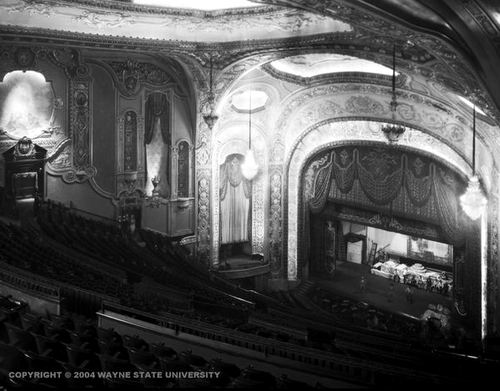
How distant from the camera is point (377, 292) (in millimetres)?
16922

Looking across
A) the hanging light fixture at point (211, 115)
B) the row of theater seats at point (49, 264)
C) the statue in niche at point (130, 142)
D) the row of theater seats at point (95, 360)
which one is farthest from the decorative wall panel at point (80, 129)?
the row of theater seats at point (95, 360)

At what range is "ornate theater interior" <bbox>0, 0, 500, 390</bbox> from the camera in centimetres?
632

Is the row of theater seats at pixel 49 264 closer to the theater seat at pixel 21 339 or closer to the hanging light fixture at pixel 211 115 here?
the theater seat at pixel 21 339

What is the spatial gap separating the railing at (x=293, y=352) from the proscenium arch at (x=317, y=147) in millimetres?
9213

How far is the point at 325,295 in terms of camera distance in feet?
53.5

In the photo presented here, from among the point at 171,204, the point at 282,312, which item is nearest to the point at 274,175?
the point at 171,204

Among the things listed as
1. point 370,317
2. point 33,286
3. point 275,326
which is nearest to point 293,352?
point 275,326

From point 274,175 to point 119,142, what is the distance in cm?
397

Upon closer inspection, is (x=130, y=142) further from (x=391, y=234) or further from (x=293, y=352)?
(x=293, y=352)

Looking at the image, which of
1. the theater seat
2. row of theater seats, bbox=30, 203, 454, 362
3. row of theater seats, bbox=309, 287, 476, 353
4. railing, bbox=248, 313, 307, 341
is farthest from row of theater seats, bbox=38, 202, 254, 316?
the theater seat

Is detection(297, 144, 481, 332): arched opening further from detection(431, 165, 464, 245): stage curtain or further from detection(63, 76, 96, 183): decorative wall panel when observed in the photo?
detection(63, 76, 96, 183): decorative wall panel

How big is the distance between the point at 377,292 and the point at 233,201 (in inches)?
172

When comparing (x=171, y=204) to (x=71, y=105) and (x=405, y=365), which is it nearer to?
(x=71, y=105)

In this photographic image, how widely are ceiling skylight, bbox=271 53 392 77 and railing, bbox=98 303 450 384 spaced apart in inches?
328
